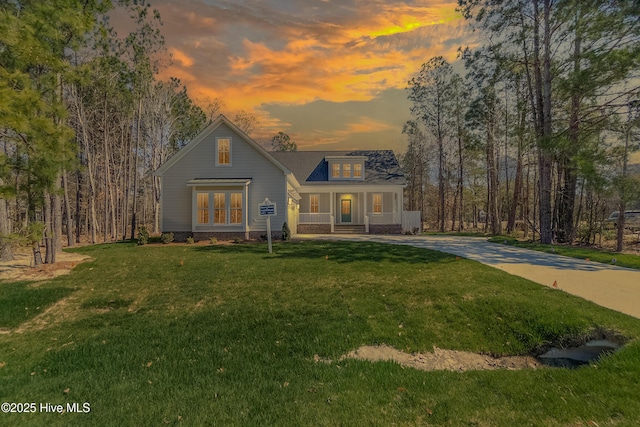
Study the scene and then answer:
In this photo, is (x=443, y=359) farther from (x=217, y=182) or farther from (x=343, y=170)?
(x=343, y=170)

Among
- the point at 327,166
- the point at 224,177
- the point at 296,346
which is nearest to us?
the point at 296,346

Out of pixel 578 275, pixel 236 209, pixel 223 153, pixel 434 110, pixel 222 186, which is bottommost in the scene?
pixel 578 275

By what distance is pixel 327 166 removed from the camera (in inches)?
974

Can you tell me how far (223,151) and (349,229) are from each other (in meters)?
10.1

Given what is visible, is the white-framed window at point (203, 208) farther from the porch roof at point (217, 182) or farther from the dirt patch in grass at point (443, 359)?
the dirt patch in grass at point (443, 359)

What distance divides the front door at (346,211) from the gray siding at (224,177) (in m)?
7.89

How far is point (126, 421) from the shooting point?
324cm

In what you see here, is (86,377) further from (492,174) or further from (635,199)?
(492,174)

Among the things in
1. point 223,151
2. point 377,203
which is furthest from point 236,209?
point 377,203

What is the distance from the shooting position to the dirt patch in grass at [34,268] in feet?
30.5

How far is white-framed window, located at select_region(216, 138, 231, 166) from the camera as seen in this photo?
17.2 metres

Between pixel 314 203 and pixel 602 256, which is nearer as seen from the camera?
pixel 602 256


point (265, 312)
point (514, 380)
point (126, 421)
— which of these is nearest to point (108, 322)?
point (265, 312)

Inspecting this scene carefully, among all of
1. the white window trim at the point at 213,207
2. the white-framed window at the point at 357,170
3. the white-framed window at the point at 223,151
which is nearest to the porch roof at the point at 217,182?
the white window trim at the point at 213,207
